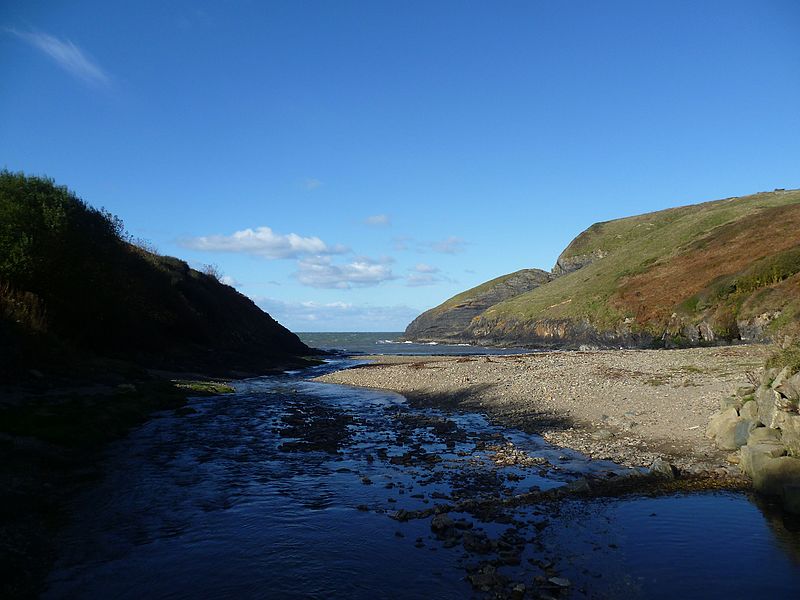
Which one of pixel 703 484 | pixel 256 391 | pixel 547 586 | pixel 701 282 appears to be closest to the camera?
pixel 547 586

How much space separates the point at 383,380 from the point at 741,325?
42858mm

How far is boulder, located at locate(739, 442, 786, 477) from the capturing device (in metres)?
14.4

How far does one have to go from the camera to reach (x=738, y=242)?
8706 cm

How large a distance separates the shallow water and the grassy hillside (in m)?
50.5

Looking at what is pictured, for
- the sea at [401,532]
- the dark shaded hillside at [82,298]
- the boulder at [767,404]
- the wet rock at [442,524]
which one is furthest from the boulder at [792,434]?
the dark shaded hillside at [82,298]

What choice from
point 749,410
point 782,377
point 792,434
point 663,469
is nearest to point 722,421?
point 749,410

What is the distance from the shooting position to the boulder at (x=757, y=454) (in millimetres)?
14359

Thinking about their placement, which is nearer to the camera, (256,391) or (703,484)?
(703,484)

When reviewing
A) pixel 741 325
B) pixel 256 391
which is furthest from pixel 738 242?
pixel 256 391

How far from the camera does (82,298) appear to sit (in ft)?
139

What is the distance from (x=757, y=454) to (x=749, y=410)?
3.47 metres

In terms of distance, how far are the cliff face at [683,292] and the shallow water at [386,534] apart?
41992mm

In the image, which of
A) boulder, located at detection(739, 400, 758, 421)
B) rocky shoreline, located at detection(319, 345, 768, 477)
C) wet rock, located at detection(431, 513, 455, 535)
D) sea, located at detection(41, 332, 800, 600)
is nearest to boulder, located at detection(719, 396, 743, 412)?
boulder, located at detection(739, 400, 758, 421)

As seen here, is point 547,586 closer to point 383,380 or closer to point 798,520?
point 798,520
